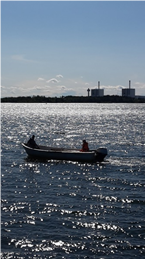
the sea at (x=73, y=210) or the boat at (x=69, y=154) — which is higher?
the boat at (x=69, y=154)

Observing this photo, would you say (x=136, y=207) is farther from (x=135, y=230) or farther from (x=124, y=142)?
(x=124, y=142)

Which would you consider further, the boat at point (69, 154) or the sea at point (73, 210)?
the boat at point (69, 154)

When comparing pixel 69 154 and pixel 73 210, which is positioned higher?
pixel 69 154

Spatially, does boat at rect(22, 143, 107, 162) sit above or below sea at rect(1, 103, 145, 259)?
above

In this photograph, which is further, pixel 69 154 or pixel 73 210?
pixel 69 154

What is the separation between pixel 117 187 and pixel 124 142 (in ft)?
98.8

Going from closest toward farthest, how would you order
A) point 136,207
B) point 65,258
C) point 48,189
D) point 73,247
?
point 65,258 → point 73,247 → point 136,207 → point 48,189

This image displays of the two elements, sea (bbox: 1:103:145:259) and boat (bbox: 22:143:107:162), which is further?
boat (bbox: 22:143:107:162)

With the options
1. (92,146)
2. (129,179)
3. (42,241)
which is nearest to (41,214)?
(42,241)

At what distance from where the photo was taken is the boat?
40.0 m

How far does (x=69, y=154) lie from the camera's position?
40.6 metres

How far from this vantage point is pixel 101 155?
131 ft

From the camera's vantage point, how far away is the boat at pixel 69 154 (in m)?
40.0

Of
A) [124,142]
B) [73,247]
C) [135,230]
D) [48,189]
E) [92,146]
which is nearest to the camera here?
[73,247]
